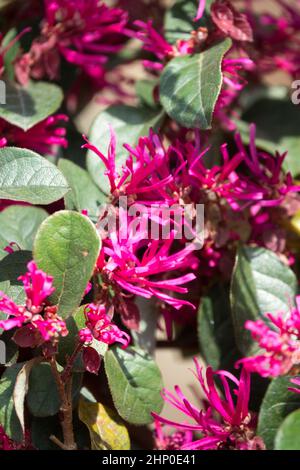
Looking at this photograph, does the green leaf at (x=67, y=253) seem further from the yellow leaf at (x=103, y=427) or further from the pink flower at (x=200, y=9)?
the pink flower at (x=200, y=9)

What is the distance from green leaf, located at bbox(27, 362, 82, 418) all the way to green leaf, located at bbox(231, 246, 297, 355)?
0.19 meters

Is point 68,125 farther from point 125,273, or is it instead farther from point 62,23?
point 125,273

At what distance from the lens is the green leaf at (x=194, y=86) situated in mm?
788

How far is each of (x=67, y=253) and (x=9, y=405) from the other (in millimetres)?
155

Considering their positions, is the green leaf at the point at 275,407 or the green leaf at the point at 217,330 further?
the green leaf at the point at 217,330

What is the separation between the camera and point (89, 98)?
3.88ft

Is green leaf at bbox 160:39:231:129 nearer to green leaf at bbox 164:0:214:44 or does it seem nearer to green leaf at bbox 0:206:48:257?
green leaf at bbox 164:0:214:44

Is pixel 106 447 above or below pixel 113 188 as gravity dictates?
below

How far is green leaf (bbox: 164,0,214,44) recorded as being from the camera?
92cm

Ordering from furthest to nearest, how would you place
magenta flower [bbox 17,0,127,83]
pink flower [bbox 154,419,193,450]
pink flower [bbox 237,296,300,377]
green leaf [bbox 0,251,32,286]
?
magenta flower [bbox 17,0,127,83] < pink flower [bbox 154,419,193,450] < green leaf [bbox 0,251,32,286] < pink flower [bbox 237,296,300,377]

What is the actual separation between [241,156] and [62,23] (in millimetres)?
310

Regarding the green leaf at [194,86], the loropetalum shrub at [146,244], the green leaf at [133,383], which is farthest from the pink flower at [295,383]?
the green leaf at [194,86]

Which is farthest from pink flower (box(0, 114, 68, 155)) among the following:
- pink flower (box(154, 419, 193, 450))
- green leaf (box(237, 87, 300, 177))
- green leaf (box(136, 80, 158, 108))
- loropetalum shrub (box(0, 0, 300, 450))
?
pink flower (box(154, 419, 193, 450))
